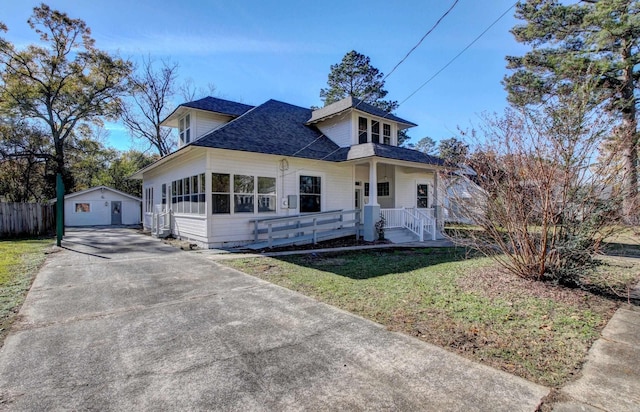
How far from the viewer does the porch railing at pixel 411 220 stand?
43.7 ft

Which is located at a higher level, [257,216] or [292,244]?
[257,216]

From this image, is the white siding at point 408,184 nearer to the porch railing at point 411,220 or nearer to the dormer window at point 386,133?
the dormer window at point 386,133

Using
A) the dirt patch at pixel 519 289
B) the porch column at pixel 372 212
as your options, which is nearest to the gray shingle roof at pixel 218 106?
the porch column at pixel 372 212

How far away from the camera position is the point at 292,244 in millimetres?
11680

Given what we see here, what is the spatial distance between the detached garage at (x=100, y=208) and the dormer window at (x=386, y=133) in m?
23.4

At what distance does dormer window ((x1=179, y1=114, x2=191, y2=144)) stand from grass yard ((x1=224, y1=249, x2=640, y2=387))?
9.10 metres

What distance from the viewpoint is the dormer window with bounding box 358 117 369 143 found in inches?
589

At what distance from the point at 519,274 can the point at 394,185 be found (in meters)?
10.4

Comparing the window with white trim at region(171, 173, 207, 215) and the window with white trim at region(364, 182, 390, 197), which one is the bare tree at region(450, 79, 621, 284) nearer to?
the window with white trim at region(171, 173, 207, 215)

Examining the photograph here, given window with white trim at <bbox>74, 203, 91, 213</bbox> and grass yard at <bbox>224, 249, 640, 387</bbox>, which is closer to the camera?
grass yard at <bbox>224, 249, 640, 387</bbox>

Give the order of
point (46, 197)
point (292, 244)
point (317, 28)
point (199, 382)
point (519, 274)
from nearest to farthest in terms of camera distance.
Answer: point (199, 382) < point (519, 274) < point (317, 28) < point (292, 244) < point (46, 197)

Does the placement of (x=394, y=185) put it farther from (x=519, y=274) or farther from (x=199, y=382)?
(x=199, y=382)

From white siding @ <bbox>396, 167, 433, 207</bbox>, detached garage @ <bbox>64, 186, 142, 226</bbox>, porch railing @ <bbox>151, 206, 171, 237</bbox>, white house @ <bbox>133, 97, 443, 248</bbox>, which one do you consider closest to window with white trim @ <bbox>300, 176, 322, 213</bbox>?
white house @ <bbox>133, 97, 443, 248</bbox>

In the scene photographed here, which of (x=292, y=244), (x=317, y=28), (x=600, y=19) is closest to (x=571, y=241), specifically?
(x=292, y=244)
